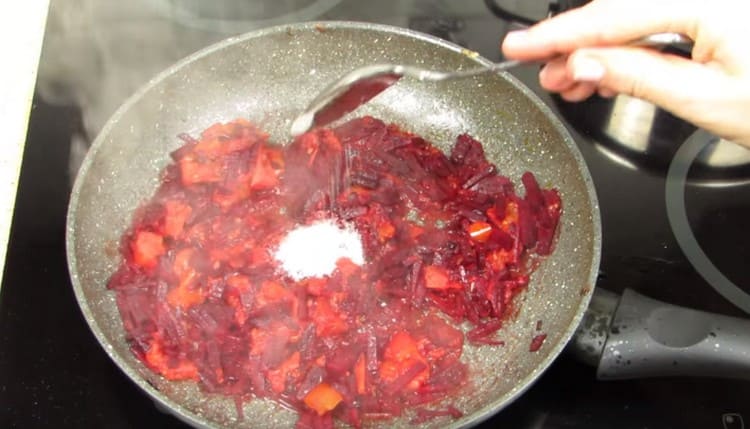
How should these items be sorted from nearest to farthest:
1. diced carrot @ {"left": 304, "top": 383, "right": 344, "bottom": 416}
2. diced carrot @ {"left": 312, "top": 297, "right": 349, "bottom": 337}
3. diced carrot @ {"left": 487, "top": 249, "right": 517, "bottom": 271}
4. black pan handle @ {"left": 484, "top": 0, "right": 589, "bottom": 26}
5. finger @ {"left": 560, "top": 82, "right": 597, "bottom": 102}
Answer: finger @ {"left": 560, "top": 82, "right": 597, "bottom": 102}
diced carrot @ {"left": 304, "top": 383, "right": 344, "bottom": 416}
diced carrot @ {"left": 312, "top": 297, "right": 349, "bottom": 337}
diced carrot @ {"left": 487, "top": 249, "right": 517, "bottom": 271}
black pan handle @ {"left": 484, "top": 0, "right": 589, "bottom": 26}

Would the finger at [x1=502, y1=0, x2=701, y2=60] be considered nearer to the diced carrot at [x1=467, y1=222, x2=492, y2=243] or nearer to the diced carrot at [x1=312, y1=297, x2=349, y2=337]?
the diced carrot at [x1=467, y1=222, x2=492, y2=243]

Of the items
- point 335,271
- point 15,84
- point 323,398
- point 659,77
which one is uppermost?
point 659,77

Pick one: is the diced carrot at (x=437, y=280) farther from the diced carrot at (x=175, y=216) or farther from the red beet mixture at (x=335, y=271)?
the diced carrot at (x=175, y=216)

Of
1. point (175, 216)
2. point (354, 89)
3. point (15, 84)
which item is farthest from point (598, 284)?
point (15, 84)

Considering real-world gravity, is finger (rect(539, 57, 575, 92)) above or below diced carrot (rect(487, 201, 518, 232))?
above

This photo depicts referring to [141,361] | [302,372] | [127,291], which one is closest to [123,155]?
[127,291]

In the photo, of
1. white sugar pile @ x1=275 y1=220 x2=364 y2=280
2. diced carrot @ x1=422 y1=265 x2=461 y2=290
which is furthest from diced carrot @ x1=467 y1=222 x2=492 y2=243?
white sugar pile @ x1=275 y1=220 x2=364 y2=280

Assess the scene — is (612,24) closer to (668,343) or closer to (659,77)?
(659,77)

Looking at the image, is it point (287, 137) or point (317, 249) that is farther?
point (287, 137)
